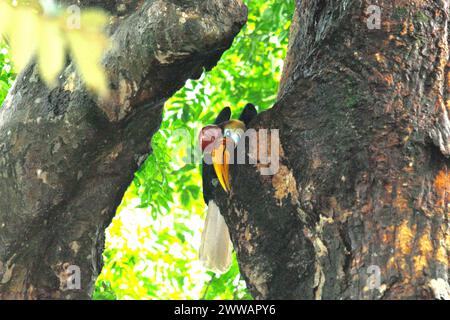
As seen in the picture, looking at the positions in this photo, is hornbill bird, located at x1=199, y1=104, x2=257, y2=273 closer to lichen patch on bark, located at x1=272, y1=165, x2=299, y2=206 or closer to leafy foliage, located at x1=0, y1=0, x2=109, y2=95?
lichen patch on bark, located at x1=272, y1=165, x2=299, y2=206

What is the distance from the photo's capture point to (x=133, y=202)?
24.6 feet

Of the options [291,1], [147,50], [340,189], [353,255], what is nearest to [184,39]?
[147,50]

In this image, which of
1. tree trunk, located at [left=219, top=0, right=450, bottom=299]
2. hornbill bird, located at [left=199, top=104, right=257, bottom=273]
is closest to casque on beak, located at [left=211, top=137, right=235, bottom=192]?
hornbill bird, located at [left=199, top=104, right=257, bottom=273]

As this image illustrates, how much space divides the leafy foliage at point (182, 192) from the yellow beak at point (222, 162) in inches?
45.1

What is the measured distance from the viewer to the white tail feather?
412cm

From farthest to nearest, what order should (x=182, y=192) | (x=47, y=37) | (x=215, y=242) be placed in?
(x=182, y=192)
(x=215, y=242)
(x=47, y=37)

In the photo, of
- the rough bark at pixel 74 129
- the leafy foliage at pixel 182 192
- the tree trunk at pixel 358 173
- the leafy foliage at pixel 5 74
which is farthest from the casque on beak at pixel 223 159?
the leafy foliage at pixel 5 74

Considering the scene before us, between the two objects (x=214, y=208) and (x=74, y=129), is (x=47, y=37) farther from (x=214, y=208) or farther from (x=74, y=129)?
(x=214, y=208)

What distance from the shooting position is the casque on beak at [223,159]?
12.0 feet

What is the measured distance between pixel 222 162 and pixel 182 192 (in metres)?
2.53

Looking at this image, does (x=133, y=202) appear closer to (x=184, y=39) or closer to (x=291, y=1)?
(x=291, y=1)

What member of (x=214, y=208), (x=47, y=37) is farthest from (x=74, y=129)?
(x=47, y=37)

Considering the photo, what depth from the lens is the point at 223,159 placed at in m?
3.87

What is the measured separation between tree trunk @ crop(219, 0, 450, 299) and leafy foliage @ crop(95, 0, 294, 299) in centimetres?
180
